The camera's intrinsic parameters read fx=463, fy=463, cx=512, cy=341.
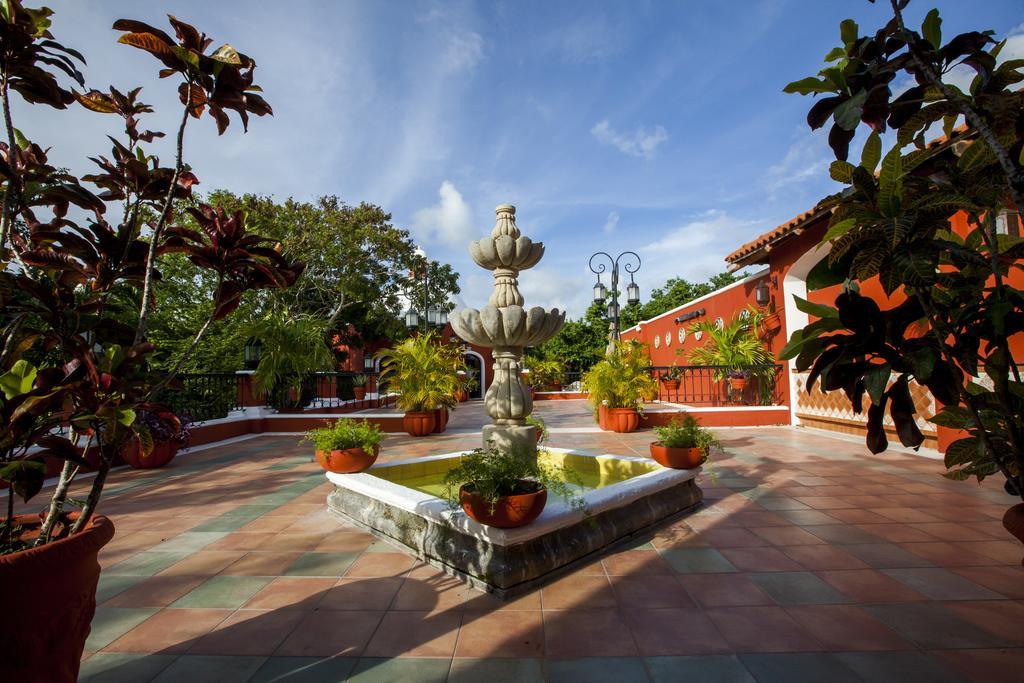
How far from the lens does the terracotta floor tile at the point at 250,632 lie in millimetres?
2045

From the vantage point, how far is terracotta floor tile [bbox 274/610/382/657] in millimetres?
2023

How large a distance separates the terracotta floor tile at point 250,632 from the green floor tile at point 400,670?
18.1 inches

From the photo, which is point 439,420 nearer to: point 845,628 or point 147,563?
point 147,563

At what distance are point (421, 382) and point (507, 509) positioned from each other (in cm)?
624

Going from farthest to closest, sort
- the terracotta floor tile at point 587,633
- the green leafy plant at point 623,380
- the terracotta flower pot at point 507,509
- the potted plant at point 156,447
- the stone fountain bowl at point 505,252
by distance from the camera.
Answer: the green leafy plant at point 623,380, the potted plant at point 156,447, the stone fountain bowl at point 505,252, the terracotta flower pot at point 507,509, the terracotta floor tile at point 587,633

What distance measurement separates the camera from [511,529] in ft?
8.54

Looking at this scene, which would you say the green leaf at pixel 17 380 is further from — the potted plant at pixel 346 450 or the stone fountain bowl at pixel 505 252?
the stone fountain bowl at pixel 505 252

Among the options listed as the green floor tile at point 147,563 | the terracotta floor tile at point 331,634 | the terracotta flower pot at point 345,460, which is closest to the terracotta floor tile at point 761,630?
→ the terracotta floor tile at point 331,634

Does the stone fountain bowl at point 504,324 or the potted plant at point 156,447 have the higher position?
the stone fountain bowl at point 504,324

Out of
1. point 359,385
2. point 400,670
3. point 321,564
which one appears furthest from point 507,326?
point 359,385

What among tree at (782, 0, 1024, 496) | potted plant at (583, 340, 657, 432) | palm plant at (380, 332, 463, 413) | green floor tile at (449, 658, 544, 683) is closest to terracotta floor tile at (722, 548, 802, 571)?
tree at (782, 0, 1024, 496)

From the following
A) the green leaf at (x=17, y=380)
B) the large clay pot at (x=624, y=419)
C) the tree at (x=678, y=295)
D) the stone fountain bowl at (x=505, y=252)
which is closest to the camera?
the green leaf at (x=17, y=380)

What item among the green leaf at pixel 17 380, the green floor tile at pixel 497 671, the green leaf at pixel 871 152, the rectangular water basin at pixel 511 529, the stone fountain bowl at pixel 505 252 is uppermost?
the stone fountain bowl at pixel 505 252

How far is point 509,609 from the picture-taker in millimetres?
2383
